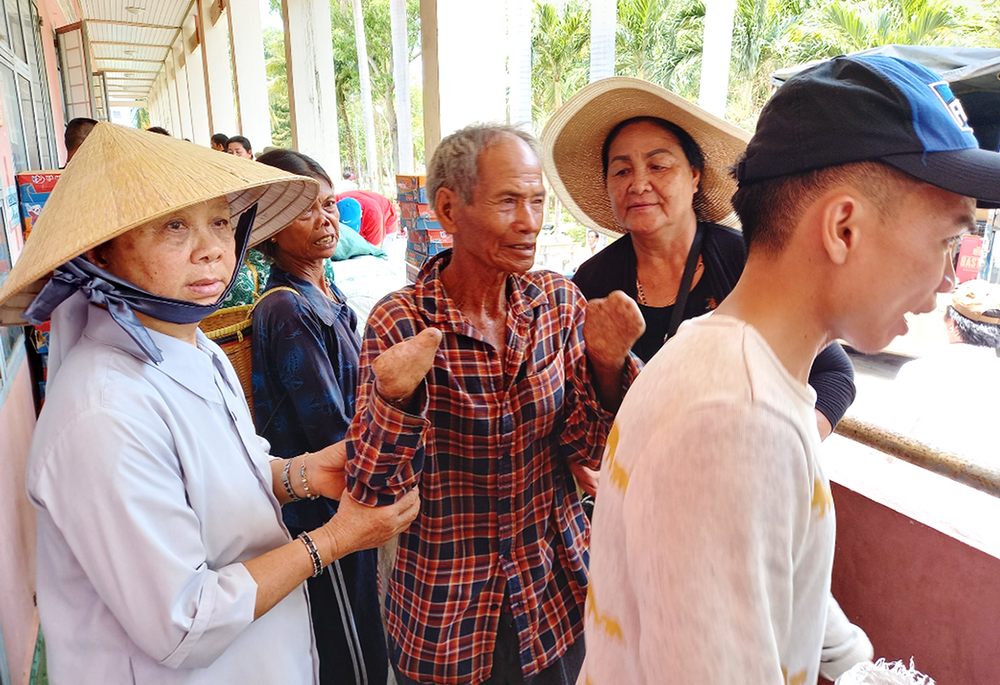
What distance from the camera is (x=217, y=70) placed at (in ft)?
39.1

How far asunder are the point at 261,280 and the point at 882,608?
237 centimetres

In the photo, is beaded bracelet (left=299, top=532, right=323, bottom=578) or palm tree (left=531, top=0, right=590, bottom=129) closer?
beaded bracelet (left=299, top=532, right=323, bottom=578)

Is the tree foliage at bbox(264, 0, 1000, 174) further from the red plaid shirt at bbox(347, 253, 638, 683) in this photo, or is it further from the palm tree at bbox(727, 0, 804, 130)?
the red plaid shirt at bbox(347, 253, 638, 683)

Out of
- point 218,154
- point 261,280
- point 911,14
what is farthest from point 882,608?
point 911,14

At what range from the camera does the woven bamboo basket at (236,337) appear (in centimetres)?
182

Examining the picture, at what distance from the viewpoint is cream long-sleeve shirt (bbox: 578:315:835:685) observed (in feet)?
2.13

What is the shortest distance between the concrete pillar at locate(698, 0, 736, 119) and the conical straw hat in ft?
7.27

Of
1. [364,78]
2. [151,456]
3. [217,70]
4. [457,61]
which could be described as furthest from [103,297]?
[217,70]

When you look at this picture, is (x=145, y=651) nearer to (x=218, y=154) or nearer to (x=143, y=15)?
(x=218, y=154)

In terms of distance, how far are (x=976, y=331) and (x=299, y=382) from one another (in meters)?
3.51

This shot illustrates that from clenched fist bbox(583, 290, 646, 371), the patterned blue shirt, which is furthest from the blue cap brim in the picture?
the patterned blue shirt

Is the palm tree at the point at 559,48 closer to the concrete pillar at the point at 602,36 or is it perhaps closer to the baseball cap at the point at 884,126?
the concrete pillar at the point at 602,36

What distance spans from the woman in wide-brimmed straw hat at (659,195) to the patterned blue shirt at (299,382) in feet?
2.69

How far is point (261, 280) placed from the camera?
8.46 feet
